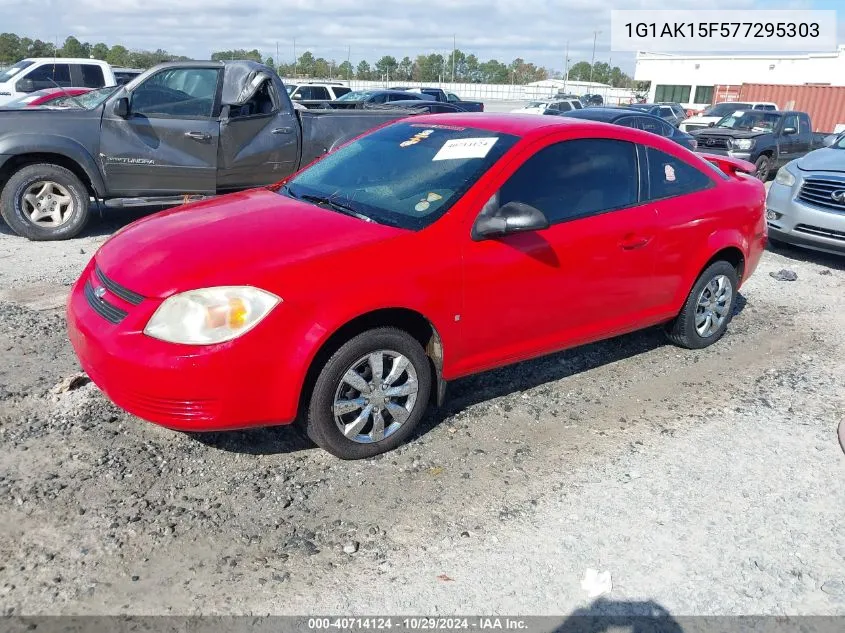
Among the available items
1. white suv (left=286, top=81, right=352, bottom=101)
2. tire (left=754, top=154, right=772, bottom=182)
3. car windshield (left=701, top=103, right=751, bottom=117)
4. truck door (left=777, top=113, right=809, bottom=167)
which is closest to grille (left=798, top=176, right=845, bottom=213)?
tire (left=754, top=154, right=772, bottom=182)

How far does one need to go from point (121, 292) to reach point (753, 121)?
53.6 ft

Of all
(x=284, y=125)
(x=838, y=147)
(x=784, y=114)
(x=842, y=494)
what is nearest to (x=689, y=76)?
(x=784, y=114)

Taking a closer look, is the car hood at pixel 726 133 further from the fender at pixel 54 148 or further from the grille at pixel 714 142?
the fender at pixel 54 148

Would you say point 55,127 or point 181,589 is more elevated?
point 55,127

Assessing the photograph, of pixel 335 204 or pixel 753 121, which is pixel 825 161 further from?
pixel 753 121

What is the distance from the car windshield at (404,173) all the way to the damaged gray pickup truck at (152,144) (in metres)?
3.70

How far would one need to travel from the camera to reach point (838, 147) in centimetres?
942

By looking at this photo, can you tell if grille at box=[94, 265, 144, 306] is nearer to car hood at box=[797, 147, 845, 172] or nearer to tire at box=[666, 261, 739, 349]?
tire at box=[666, 261, 739, 349]

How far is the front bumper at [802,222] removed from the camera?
25.7 feet

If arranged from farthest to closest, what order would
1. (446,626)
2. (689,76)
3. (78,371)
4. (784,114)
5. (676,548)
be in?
(689,76)
(784,114)
(78,371)
(676,548)
(446,626)

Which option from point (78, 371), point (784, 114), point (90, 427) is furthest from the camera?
point (784, 114)

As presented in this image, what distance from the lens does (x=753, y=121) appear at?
16359mm

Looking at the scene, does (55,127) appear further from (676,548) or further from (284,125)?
(676,548)

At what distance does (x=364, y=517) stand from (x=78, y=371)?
2.29 m
